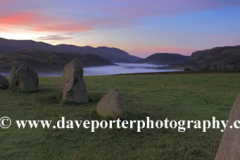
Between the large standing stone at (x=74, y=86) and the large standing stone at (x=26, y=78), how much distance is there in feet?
15.3

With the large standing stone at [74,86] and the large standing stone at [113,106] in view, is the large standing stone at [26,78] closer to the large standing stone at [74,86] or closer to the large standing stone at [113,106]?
the large standing stone at [74,86]

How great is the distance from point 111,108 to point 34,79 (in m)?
10.0

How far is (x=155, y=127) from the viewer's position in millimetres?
7949

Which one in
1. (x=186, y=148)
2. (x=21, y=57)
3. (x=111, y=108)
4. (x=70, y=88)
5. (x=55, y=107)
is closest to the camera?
(x=186, y=148)

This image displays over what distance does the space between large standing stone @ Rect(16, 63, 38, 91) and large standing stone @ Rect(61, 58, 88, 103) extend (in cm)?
466

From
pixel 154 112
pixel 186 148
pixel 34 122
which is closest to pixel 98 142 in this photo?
pixel 186 148

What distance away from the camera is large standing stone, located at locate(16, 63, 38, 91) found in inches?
600

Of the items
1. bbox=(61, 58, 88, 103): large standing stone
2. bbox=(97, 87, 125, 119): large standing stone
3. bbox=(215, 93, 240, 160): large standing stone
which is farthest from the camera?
bbox=(61, 58, 88, 103): large standing stone

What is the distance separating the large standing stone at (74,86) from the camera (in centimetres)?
1188

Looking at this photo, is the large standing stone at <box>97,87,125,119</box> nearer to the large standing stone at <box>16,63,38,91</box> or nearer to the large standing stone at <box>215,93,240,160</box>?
the large standing stone at <box>215,93,240,160</box>

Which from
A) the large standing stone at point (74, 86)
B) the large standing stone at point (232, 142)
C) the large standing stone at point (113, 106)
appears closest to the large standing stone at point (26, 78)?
the large standing stone at point (74, 86)

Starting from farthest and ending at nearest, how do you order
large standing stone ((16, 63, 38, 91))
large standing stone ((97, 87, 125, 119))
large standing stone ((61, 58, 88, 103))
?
large standing stone ((16, 63, 38, 91)) < large standing stone ((61, 58, 88, 103)) < large standing stone ((97, 87, 125, 119))

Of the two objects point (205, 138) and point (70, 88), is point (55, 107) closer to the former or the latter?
point (70, 88)

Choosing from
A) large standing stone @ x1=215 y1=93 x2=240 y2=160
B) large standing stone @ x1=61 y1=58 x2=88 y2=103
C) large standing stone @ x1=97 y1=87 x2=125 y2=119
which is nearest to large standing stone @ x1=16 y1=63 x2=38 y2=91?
large standing stone @ x1=61 y1=58 x2=88 y2=103
